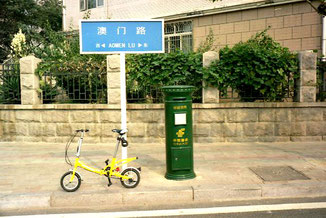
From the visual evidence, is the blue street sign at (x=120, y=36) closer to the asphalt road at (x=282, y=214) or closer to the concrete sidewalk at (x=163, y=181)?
the concrete sidewalk at (x=163, y=181)

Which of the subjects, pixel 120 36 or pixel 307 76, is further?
pixel 307 76

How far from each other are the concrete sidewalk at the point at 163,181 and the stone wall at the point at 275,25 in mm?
4849

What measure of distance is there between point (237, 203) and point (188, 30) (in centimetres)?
1006

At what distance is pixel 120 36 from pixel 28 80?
445cm

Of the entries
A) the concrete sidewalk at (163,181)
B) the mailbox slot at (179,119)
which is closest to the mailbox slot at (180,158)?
the concrete sidewalk at (163,181)

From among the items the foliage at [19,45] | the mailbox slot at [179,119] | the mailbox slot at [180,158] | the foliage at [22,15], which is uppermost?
the foliage at [22,15]

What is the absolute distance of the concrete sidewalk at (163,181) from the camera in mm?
4691

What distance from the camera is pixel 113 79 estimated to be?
27.2 ft

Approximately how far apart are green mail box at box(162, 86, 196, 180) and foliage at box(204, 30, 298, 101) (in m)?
2.88

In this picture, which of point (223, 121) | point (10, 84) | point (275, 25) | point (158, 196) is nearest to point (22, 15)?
point (10, 84)

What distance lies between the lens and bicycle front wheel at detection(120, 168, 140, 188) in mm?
4978

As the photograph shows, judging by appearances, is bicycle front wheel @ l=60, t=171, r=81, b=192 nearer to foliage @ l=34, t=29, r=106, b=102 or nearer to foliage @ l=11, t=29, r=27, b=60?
foliage @ l=34, t=29, r=106, b=102

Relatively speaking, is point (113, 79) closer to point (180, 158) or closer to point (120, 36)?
point (120, 36)

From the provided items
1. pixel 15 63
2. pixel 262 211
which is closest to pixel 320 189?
pixel 262 211
